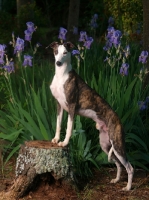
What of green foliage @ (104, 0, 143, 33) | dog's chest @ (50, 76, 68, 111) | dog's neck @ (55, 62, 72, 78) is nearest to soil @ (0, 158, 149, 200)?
dog's chest @ (50, 76, 68, 111)

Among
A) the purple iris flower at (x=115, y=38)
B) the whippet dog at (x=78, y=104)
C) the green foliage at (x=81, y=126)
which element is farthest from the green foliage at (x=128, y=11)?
the whippet dog at (x=78, y=104)

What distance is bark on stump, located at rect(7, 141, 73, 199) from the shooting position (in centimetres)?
467

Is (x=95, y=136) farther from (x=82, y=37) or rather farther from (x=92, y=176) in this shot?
(x=82, y=37)

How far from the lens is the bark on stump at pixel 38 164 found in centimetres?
467

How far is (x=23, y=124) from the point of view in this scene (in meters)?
5.48

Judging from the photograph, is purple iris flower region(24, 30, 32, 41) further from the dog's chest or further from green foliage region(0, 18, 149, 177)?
the dog's chest

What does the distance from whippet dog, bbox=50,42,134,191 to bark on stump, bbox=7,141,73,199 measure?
13 cm

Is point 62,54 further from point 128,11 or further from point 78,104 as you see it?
point 128,11

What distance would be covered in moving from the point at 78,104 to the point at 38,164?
693 millimetres

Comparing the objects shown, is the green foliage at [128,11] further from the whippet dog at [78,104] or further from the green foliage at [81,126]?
the whippet dog at [78,104]

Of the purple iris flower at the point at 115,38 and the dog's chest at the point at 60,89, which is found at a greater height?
the purple iris flower at the point at 115,38

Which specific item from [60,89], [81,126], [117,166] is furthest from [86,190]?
[60,89]

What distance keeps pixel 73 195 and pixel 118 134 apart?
0.75 meters

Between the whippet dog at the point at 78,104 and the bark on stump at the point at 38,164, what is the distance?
0.41 ft
